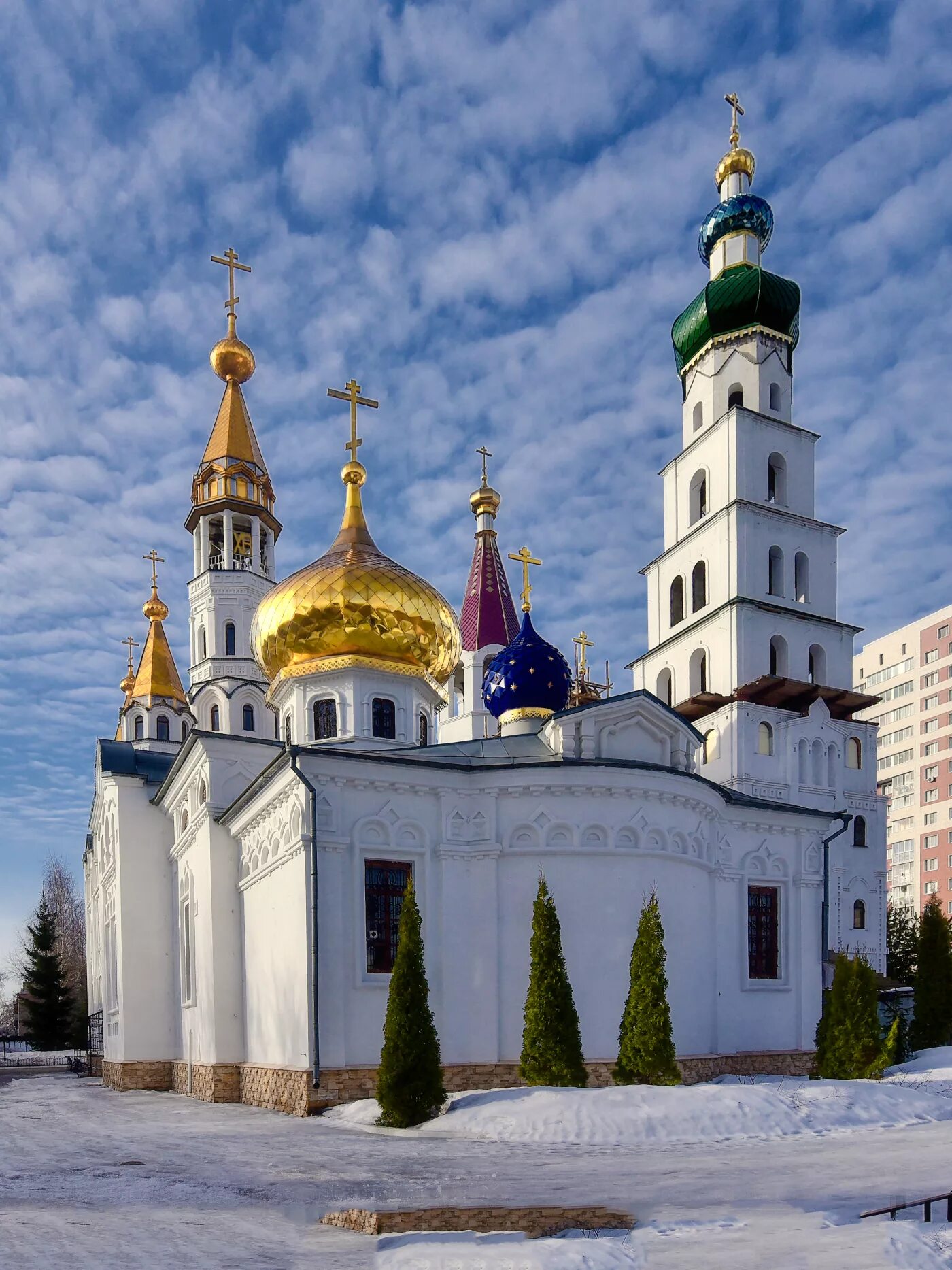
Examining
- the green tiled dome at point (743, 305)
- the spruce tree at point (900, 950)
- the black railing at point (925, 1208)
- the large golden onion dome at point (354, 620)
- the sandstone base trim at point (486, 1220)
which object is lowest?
the spruce tree at point (900, 950)

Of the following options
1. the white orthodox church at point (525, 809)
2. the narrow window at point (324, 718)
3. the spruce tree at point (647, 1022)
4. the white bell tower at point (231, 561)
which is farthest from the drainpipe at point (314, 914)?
the white bell tower at point (231, 561)

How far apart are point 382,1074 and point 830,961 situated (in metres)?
15.2

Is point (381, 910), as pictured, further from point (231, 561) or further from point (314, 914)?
point (231, 561)

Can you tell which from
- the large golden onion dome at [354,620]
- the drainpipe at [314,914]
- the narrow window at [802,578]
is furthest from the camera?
the narrow window at [802,578]

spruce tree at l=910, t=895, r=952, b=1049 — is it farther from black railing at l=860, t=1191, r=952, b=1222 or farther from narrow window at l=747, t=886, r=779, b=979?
black railing at l=860, t=1191, r=952, b=1222

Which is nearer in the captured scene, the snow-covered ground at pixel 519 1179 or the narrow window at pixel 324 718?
the snow-covered ground at pixel 519 1179

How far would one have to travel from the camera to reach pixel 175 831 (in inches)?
843

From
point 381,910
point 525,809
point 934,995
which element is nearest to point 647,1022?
point 525,809

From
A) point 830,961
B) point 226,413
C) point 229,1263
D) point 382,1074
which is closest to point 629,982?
point 382,1074

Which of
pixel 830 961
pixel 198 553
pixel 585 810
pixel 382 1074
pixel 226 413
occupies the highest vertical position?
pixel 226 413

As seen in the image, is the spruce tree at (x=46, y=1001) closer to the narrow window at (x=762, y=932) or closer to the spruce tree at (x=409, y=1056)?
the narrow window at (x=762, y=932)

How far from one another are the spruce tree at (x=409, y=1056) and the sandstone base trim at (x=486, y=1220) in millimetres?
4550

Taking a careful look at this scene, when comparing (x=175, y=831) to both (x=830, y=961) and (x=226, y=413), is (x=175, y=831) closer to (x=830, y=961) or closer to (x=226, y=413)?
(x=830, y=961)

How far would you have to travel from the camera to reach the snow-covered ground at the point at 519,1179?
6406 mm
